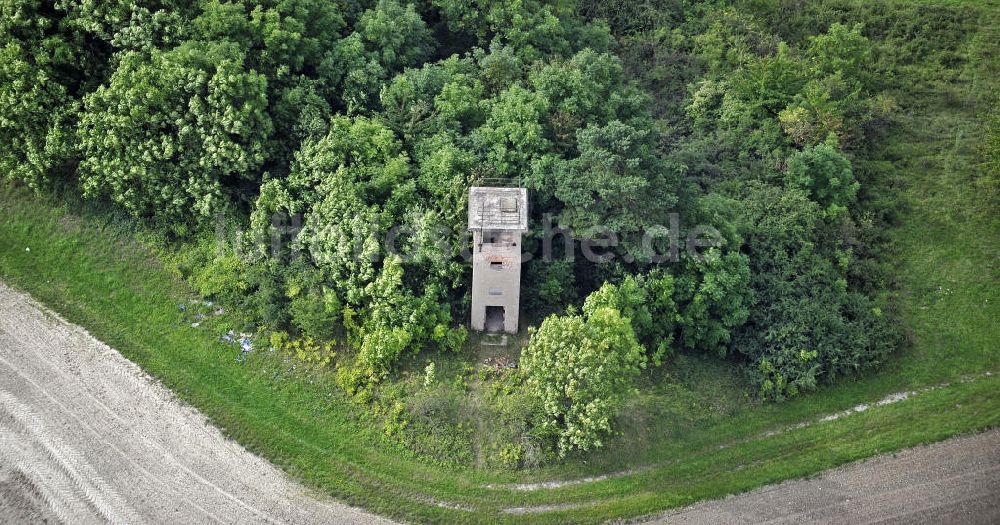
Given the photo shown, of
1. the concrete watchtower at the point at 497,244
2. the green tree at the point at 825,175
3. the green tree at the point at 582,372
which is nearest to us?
the green tree at the point at 582,372

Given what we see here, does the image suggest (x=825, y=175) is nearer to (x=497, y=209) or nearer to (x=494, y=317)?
(x=497, y=209)

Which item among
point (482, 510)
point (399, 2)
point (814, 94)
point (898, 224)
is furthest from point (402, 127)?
point (898, 224)

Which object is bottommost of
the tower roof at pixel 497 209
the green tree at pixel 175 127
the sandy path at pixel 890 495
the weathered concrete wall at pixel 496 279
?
the sandy path at pixel 890 495

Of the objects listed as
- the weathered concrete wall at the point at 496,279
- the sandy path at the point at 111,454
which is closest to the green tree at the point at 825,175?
the weathered concrete wall at the point at 496,279

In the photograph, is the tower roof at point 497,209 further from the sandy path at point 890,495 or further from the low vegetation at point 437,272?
the sandy path at point 890,495

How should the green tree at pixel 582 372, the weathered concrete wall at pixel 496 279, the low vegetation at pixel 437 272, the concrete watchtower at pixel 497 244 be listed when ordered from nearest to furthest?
1. the green tree at pixel 582 372
2. the low vegetation at pixel 437 272
3. the concrete watchtower at pixel 497 244
4. the weathered concrete wall at pixel 496 279

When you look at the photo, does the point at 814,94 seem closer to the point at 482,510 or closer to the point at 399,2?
the point at 399,2

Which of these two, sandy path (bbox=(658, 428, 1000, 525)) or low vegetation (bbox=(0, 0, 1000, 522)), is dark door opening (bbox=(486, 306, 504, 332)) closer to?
low vegetation (bbox=(0, 0, 1000, 522))
